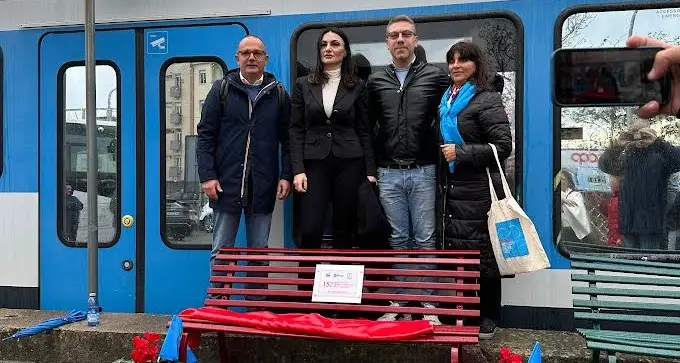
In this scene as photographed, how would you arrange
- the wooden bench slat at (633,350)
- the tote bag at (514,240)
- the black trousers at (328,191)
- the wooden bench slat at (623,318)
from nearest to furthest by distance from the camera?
the wooden bench slat at (633,350) < the wooden bench slat at (623,318) < the tote bag at (514,240) < the black trousers at (328,191)

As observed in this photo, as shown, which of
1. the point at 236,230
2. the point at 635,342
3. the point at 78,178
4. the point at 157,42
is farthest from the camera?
the point at 78,178

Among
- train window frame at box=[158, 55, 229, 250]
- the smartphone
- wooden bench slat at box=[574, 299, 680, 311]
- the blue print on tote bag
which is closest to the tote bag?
the blue print on tote bag

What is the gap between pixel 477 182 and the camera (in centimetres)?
361

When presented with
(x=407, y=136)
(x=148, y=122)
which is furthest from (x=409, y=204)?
(x=148, y=122)

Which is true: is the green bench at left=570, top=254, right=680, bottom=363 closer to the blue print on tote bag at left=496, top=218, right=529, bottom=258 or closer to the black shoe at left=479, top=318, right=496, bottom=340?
the blue print on tote bag at left=496, top=218, right=529, bottom=258

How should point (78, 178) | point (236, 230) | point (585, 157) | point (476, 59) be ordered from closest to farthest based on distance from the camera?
point (476, 59)
point (585, 157)
point (236, 230)
point (78, 178)

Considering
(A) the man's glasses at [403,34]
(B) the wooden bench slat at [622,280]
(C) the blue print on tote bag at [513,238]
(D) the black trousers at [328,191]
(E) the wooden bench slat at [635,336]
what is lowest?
(E) the wooden bench slat at [635,336]

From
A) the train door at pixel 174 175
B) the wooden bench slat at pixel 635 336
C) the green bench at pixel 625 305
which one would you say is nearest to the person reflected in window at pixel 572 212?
the green bench at pixel 625 305

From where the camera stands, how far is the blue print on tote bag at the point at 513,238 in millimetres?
3498

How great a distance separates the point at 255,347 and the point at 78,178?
1802mm

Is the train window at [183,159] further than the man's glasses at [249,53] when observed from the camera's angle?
Yes

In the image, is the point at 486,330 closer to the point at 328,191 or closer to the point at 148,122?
the point at 328,191

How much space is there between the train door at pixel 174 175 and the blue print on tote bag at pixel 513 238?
1.78 meters

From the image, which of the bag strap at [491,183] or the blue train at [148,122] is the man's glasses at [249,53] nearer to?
the blue train at [148,122]
